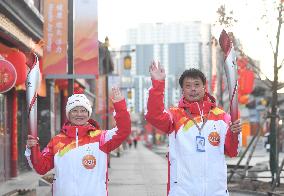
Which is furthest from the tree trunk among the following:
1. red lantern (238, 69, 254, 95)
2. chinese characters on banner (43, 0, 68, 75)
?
chinese characters on banner (43, 0, 68, 75)

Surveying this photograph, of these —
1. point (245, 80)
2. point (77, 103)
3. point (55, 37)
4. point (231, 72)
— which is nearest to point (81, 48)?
point (55, 37)

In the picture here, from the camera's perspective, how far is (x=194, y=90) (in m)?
4.73

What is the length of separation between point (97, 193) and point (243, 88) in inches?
646

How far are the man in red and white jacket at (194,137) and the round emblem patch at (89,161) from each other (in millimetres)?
613

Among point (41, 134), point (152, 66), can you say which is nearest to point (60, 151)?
point (152, 66)

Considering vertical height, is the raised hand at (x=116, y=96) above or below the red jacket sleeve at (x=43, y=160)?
above

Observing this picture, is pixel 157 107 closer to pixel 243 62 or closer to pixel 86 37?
pixel 86 37

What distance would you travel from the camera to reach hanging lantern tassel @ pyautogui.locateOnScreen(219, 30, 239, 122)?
4.47 m

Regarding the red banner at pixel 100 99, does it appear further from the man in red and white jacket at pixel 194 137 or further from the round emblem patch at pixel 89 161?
the man in red and white jacket at pixel 194 137

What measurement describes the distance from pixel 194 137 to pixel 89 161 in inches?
36.6

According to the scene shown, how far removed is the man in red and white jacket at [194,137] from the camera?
4.56 meters

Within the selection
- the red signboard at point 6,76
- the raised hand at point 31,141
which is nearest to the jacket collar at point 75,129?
the raised hand at point 31,141

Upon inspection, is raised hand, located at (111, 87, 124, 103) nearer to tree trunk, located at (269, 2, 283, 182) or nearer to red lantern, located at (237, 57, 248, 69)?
tree trunk, located at (269, 2, 283, 182)

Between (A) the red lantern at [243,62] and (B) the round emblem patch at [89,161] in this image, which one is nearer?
(B) the round emblem patch at [89,161]
